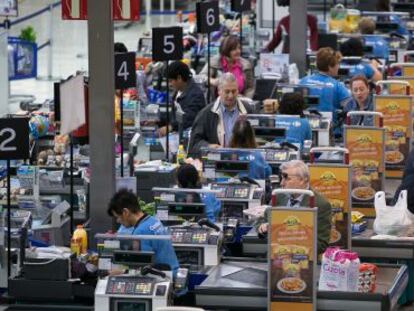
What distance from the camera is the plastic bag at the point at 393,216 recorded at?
13.8 meters

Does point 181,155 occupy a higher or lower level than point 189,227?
higher

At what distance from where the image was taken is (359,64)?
21.4m

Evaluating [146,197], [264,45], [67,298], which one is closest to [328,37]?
[264,45]

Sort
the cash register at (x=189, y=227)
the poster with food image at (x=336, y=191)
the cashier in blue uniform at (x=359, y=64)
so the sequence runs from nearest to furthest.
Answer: the cash register at (x=189, y=227), the poster with food image at (x=336, y=191), the cashier in blue uniform at (x=359, y=64)

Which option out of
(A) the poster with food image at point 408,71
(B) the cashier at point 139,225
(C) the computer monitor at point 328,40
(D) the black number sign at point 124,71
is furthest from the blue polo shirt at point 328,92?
(B) the cashier at point 139,225

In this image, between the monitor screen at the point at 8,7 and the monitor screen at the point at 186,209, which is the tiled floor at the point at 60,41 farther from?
the monitor screen at the point at 186,209

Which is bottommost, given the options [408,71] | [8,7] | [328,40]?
[408,71]

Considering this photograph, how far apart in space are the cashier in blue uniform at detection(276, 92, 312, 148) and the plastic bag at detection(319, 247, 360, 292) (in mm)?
4213

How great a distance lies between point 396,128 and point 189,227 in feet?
13.2

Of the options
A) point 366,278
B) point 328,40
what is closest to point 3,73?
point 328,40

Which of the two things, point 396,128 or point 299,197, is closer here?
point 299,197

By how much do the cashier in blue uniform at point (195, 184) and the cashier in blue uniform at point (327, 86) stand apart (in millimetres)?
4925

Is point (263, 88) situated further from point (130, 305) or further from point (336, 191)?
point (130, 305)

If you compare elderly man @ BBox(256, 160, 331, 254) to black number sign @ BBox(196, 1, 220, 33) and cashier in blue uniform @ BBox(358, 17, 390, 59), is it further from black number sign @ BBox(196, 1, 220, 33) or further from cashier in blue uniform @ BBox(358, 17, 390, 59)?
cashier in blue uniform @ BBox(358, 17, 390, 59)
